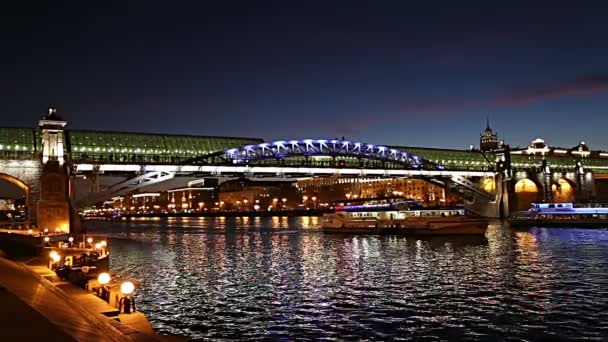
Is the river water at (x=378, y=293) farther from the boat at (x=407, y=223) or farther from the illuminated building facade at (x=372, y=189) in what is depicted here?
the illuminated building facade at (x=372, y=189)

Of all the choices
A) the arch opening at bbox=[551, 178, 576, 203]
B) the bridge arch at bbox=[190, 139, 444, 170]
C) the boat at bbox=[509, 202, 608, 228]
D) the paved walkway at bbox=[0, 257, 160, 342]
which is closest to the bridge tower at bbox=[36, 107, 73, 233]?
the bridge arch at bbox=[190, 139, 444, 170]

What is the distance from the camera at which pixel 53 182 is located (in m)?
50.3

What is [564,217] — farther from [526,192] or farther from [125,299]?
[125,299]

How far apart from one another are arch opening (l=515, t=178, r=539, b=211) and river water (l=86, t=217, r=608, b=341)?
219 ft

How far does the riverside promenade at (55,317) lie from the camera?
27.7ft

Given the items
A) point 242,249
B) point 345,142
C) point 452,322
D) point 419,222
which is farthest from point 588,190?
point 452,322

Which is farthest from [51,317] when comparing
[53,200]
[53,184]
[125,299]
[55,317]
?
[53,184]

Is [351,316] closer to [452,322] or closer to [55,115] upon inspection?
[452,322]

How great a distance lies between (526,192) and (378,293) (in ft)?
302

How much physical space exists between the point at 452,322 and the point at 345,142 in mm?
72569

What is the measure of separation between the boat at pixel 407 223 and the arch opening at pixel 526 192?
42.5 m

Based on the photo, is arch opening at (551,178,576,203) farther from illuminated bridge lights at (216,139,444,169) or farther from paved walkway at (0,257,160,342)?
paved walkway at (0,257,160,342)

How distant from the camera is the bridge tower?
48075 mm

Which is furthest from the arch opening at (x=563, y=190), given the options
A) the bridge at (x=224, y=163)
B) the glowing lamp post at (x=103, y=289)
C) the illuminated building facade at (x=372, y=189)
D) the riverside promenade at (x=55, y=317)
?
the riverside promenade at (x=55, y=317)
